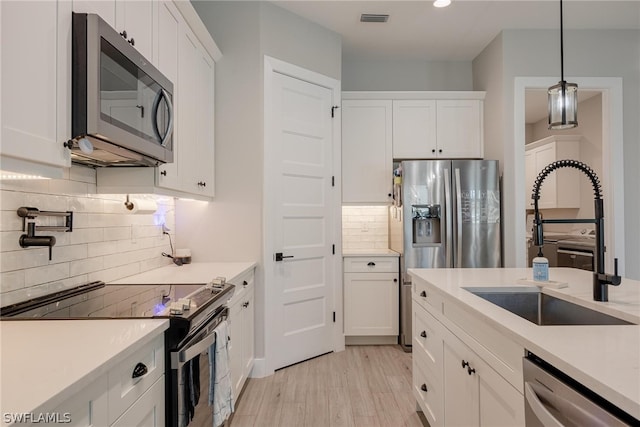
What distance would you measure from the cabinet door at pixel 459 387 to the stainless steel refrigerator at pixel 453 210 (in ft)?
5.91

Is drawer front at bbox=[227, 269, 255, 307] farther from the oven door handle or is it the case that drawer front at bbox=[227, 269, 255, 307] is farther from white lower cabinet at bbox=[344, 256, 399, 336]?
white lower cabinet at bbox=[344, 256, 399, 336]

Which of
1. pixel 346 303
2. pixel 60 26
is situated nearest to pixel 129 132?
pixel 60 26

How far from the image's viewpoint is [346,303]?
360 centimetres

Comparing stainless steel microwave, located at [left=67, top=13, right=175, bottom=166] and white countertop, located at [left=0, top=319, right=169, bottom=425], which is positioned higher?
stainless steel microwave, located at [left=67, top=13, right=175, bottom=166]

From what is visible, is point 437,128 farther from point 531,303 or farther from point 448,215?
point 531,303

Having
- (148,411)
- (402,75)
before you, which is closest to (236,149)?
(148,411)

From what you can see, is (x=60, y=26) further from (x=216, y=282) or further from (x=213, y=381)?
(x=213, y=381)

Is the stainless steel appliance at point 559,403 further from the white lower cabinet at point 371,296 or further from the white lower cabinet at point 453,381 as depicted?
the white lower cabinet at point 371,296

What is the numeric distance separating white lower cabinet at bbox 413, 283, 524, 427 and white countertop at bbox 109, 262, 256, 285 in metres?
1.18

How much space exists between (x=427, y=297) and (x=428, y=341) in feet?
0.79

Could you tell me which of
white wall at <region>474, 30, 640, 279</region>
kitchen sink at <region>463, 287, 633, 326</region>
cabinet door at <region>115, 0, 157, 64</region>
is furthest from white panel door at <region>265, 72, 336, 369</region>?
white wall at <region>474, 30, 640, 279</region>

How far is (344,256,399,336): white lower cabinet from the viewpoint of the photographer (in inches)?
142

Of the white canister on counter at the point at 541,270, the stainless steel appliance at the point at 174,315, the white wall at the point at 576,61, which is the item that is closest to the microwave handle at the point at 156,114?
the stainless steel appliance at the point at 174,315

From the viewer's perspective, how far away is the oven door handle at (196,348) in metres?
1.30
